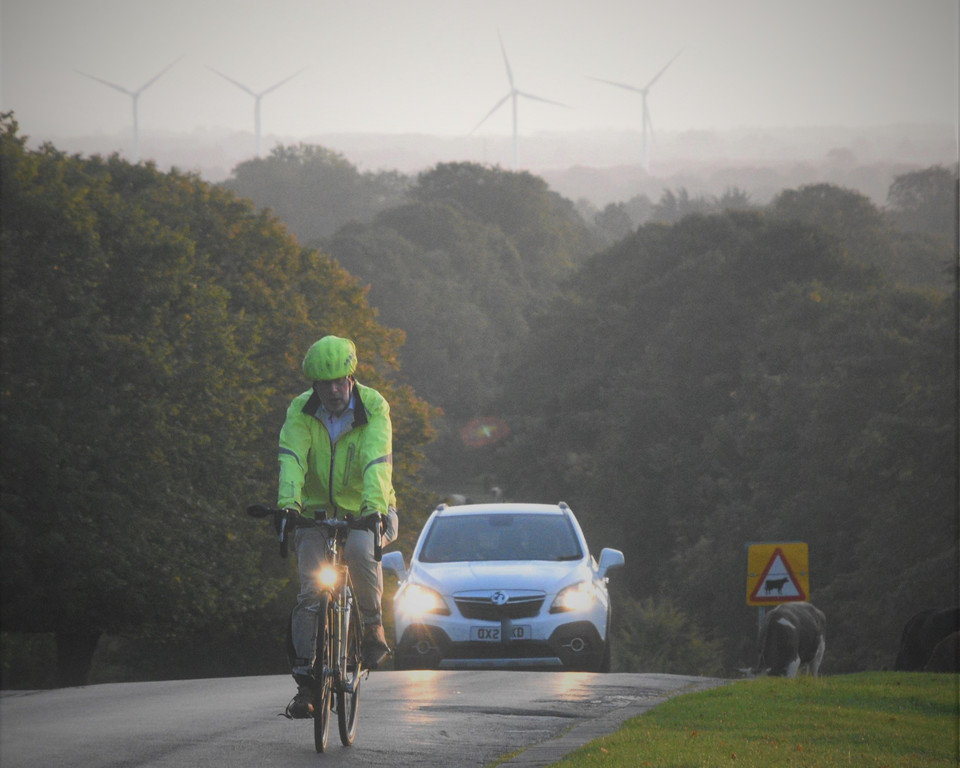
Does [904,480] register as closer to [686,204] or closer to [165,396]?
[165,396]

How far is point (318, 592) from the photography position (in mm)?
8281

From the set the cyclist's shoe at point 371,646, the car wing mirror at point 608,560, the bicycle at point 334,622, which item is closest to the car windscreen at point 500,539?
the car wing mirror at point 608,560

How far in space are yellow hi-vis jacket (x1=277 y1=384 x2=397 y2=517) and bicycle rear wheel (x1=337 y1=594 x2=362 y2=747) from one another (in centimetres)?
55

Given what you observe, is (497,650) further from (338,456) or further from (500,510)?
(338,456)

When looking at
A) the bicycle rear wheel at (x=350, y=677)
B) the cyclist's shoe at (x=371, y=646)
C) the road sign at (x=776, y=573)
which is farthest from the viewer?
the road sign at (x=776, y=573)

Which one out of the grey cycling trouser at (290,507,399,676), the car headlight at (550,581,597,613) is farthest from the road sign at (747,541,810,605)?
the grey cycling trouser at (290,507,399,676)

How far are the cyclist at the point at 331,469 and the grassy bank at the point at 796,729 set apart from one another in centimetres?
145

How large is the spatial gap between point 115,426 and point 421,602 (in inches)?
616

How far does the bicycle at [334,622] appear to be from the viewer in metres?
8.09

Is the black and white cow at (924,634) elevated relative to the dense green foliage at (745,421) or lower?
lower

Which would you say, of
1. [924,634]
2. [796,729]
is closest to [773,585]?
[924,634]

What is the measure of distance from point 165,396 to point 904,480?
15.7 metres

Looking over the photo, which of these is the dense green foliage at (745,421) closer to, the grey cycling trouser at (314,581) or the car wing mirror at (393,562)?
the car wing mirror at (393,562)

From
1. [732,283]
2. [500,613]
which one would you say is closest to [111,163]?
[732,283]
